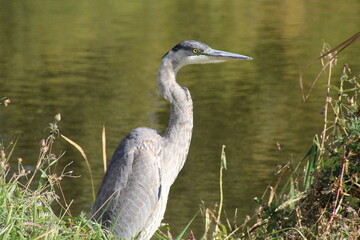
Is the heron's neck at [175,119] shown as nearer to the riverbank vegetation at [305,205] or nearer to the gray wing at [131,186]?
the gray wing at [131,186]

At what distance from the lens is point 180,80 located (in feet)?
42.6

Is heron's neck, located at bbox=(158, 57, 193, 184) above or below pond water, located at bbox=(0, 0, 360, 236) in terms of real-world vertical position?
above

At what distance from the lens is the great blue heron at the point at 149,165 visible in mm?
4426

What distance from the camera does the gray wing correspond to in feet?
14.5

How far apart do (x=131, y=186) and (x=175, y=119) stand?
57 centimetres

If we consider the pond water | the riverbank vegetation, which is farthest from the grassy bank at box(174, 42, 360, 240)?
the pond water

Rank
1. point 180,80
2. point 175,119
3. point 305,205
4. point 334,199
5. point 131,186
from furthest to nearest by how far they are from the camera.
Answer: point 180,80 < point 175,119 < point 131,186 < point 305,205 < point 334,199

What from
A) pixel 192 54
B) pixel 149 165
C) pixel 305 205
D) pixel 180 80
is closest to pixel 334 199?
pixel 305 205

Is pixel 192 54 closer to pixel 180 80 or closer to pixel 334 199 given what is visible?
pixel 334 199

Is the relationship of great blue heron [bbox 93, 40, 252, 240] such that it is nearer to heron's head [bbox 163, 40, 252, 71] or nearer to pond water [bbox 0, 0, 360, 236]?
heron's head [bbox 163, 40, 252, 71]

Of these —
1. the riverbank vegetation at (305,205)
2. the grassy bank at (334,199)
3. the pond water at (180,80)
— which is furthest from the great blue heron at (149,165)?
the pond water at (180,80)

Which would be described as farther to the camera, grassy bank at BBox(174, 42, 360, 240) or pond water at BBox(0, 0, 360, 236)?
pond water at BBox(0, 0, 360, 236)

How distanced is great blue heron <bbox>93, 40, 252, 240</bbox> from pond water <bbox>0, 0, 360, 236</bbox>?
87.9 inches

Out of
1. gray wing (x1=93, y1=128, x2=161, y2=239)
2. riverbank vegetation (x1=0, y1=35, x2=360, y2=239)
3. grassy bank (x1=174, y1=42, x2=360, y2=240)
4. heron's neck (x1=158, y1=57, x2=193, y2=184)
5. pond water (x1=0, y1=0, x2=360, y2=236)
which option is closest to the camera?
riverbank vegetation (x1=0, y1=35, x2=360, y2=239)
